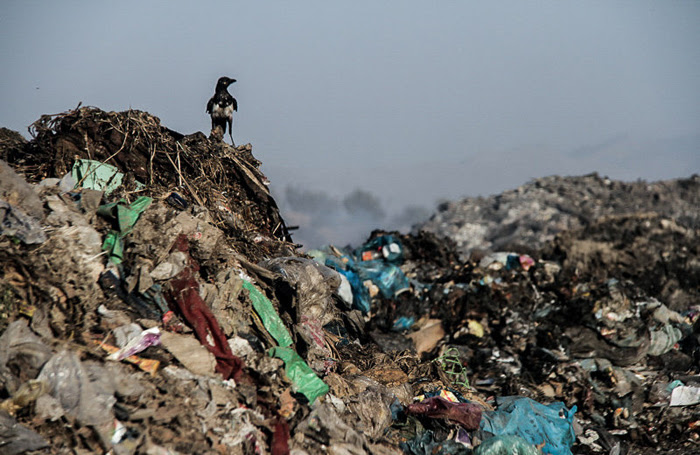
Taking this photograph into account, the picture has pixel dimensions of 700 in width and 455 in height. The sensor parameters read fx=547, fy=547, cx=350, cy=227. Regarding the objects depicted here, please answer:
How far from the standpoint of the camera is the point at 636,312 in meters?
6.20

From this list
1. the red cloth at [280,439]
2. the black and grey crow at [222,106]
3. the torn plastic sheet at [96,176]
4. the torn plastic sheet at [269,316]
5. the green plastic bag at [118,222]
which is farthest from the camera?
the black and grey crow at [222,106]

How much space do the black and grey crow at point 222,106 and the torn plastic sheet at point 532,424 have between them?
340cm

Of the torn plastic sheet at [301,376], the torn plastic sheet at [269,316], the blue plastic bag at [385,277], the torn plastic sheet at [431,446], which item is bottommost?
the torn plastic sheet at [431,446]

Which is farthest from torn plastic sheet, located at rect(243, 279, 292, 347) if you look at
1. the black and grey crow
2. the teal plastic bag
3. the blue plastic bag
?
the blue plastic bag

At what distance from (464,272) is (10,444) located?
19.0 feet

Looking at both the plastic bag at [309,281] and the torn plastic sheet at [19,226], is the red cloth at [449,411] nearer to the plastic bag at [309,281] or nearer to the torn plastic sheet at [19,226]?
the plastic bag at [309,281]

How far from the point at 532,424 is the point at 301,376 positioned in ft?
5.49

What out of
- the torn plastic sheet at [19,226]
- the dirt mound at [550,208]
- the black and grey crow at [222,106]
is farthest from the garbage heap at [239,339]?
the dirt mound at [550,208]

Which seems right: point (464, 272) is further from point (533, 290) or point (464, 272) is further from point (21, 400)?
point (21, 400)

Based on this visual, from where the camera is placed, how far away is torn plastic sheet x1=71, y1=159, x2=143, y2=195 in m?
3.99

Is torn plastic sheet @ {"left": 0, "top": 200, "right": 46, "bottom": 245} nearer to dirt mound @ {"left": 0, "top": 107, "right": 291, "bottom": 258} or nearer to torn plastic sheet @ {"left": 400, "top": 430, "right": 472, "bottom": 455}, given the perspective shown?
dirt mound @ {"left": 0, "top": 107, "right": 291, "bottom": 258}

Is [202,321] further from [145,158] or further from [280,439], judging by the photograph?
[145,158]

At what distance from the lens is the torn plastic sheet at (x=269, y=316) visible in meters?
3.67

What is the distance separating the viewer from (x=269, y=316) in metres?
3.72
